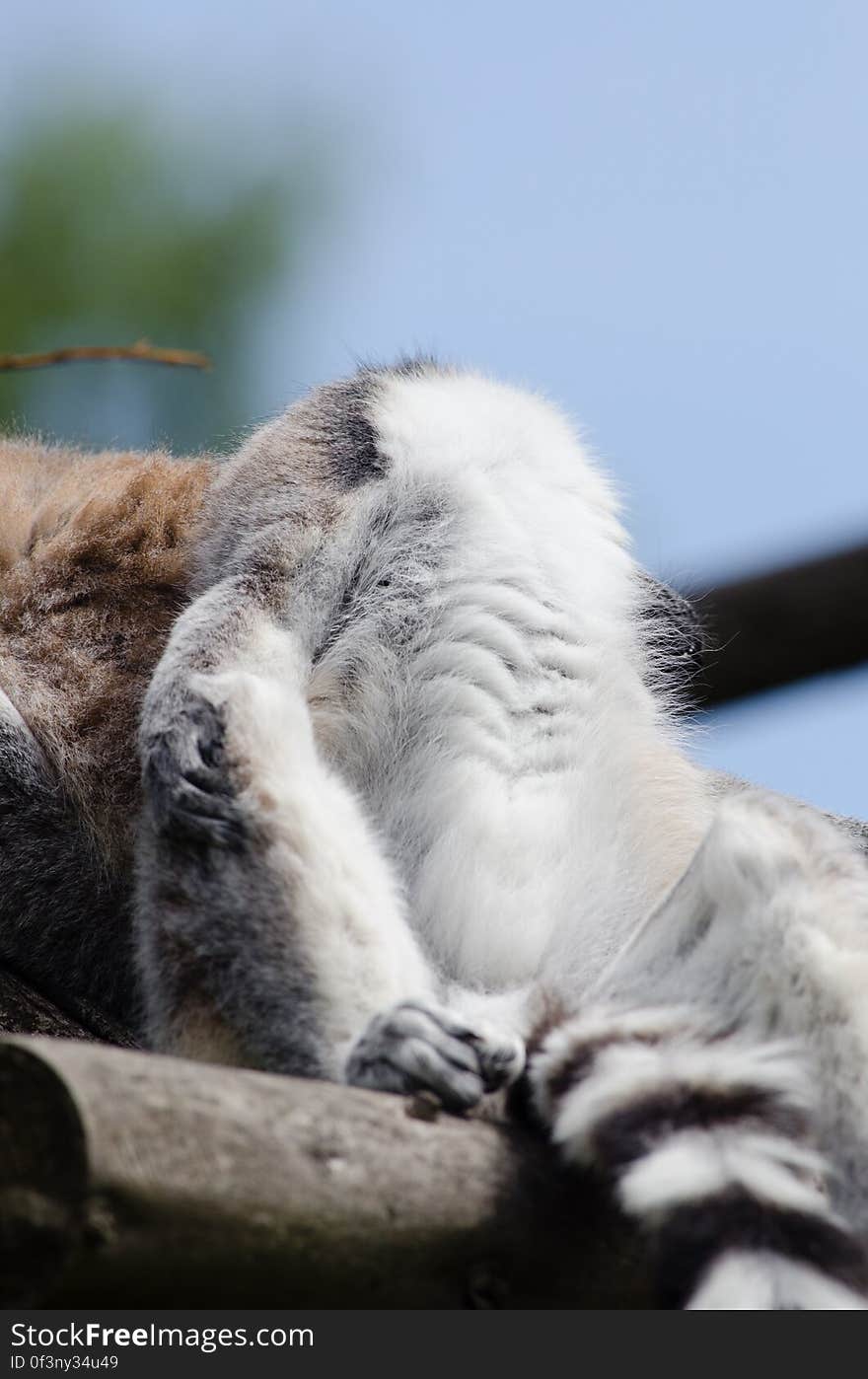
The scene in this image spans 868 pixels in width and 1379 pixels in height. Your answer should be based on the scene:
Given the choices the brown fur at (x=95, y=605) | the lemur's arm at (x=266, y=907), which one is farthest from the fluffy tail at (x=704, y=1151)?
the brown fur at (x=95, y=605)

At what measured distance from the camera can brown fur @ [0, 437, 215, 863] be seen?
3314mm

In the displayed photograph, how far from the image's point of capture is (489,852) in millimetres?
2719

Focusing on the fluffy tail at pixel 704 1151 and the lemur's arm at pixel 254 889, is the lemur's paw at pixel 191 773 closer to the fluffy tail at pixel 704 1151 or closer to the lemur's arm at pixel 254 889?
the lemur's arm at pixel 254 889

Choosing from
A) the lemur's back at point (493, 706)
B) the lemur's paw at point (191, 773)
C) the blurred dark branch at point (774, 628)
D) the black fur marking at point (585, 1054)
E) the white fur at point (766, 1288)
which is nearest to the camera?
the white fur at point (766, 1288)

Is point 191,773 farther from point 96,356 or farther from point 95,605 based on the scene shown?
point 95,605

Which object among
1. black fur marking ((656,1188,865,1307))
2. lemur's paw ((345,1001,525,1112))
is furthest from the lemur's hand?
black fur marking ((656,1188,865,1307))

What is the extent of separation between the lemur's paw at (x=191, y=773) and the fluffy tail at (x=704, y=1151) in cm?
63

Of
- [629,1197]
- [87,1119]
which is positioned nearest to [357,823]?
[629,1197]

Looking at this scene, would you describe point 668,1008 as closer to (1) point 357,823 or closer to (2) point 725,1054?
(2) point 725,1054

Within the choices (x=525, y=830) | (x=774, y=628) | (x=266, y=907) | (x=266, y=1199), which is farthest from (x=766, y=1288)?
(x=774, y=628)

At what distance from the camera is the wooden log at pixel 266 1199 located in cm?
161

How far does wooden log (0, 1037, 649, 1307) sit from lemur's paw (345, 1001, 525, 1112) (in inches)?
2.9

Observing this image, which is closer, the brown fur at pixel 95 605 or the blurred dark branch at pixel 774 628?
the brown fur at pixel 95 605

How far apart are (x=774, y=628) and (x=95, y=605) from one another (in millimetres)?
1982
